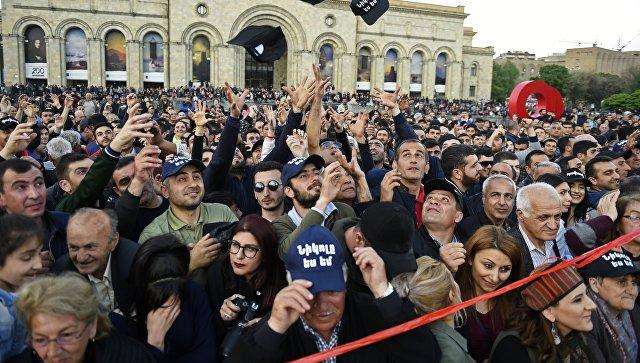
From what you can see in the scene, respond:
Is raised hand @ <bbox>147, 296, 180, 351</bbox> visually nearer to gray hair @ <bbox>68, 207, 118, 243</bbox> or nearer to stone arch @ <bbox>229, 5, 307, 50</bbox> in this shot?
gray hair @ <bbox>68, 207, 118, 243</bbox>

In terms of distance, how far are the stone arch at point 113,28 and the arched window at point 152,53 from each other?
124 cm

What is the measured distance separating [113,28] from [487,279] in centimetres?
4125

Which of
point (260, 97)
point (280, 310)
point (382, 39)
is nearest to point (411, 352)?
point (280, 310)

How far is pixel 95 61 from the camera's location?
37531 millimetres

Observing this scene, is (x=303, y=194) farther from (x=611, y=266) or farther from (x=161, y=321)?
(x=611, y=266)

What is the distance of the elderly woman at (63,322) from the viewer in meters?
2.05

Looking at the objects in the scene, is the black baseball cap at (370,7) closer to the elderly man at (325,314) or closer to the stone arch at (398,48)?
the elderly man at (325,314)

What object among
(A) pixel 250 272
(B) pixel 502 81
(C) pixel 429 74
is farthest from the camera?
(B) pixel 502 81

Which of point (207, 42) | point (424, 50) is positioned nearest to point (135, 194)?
point (207, 42)

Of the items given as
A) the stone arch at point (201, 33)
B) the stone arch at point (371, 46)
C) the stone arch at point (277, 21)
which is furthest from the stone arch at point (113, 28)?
the stone arch at point (371, 46)

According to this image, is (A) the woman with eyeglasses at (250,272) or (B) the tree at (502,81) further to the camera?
(B) the tree at (502,81)

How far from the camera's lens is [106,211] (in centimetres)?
322

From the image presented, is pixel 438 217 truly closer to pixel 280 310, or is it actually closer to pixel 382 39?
pixel 280 310

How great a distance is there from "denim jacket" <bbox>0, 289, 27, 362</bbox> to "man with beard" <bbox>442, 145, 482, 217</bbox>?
189 inches
